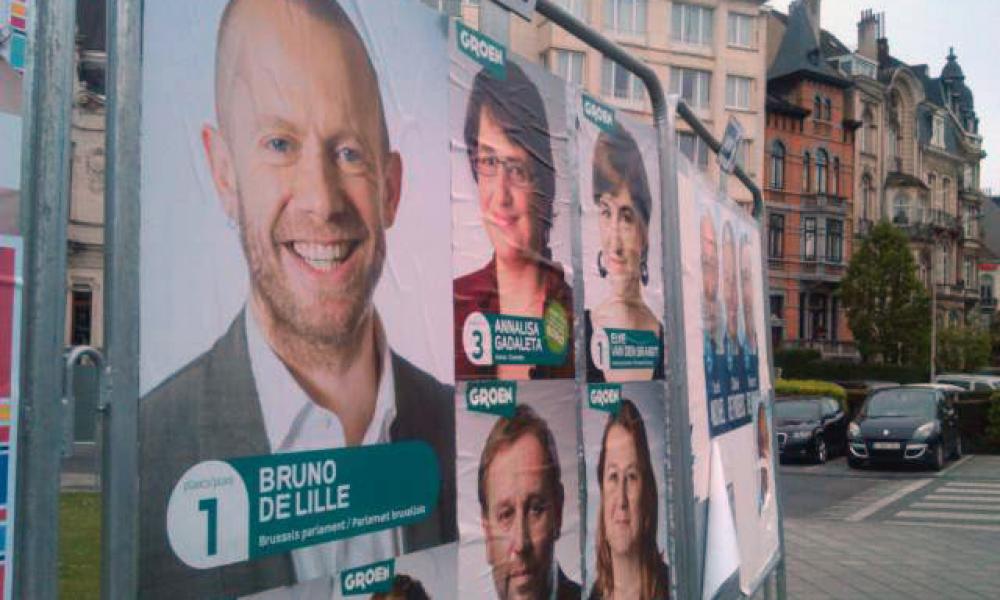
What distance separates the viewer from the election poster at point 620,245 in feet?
12.9

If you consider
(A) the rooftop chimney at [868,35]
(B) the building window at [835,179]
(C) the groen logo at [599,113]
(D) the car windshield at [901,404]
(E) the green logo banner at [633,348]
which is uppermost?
(A) the rooftop chimney at [868,35]

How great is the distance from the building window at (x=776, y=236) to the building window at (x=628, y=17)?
1534 cm

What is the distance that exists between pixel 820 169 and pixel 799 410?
36479 millimetres

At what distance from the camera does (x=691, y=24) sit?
159 ft

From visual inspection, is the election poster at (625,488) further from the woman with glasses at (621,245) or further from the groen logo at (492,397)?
the groen logo at (492,397)

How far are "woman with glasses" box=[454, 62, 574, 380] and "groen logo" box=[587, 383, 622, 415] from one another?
21cm

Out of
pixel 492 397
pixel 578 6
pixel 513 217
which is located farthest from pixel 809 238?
pixel 492 397

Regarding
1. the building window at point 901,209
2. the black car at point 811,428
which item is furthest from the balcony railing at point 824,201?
the black car at point 811,428

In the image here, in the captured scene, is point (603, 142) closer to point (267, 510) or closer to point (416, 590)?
point (416, 590)

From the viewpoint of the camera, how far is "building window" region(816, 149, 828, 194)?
59.8m

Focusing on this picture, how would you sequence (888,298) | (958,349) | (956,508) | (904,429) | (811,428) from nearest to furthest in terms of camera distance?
(956,508) → (904,429) → (811,428) → (958,349) → (888,298)

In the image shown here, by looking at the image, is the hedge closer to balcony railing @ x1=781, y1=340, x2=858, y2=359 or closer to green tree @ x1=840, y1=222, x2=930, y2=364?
green tree @ x1=840, y1=222, x2=930, y2=364

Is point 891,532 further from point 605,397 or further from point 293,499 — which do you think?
point 293,499

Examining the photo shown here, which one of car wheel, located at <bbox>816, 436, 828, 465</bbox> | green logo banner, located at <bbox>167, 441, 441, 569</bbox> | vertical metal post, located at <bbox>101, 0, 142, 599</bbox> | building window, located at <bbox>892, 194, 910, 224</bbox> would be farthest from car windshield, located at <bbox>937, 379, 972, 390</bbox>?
vertical metal post, located at <bbox>101, 0, 142, 599</bbox>
